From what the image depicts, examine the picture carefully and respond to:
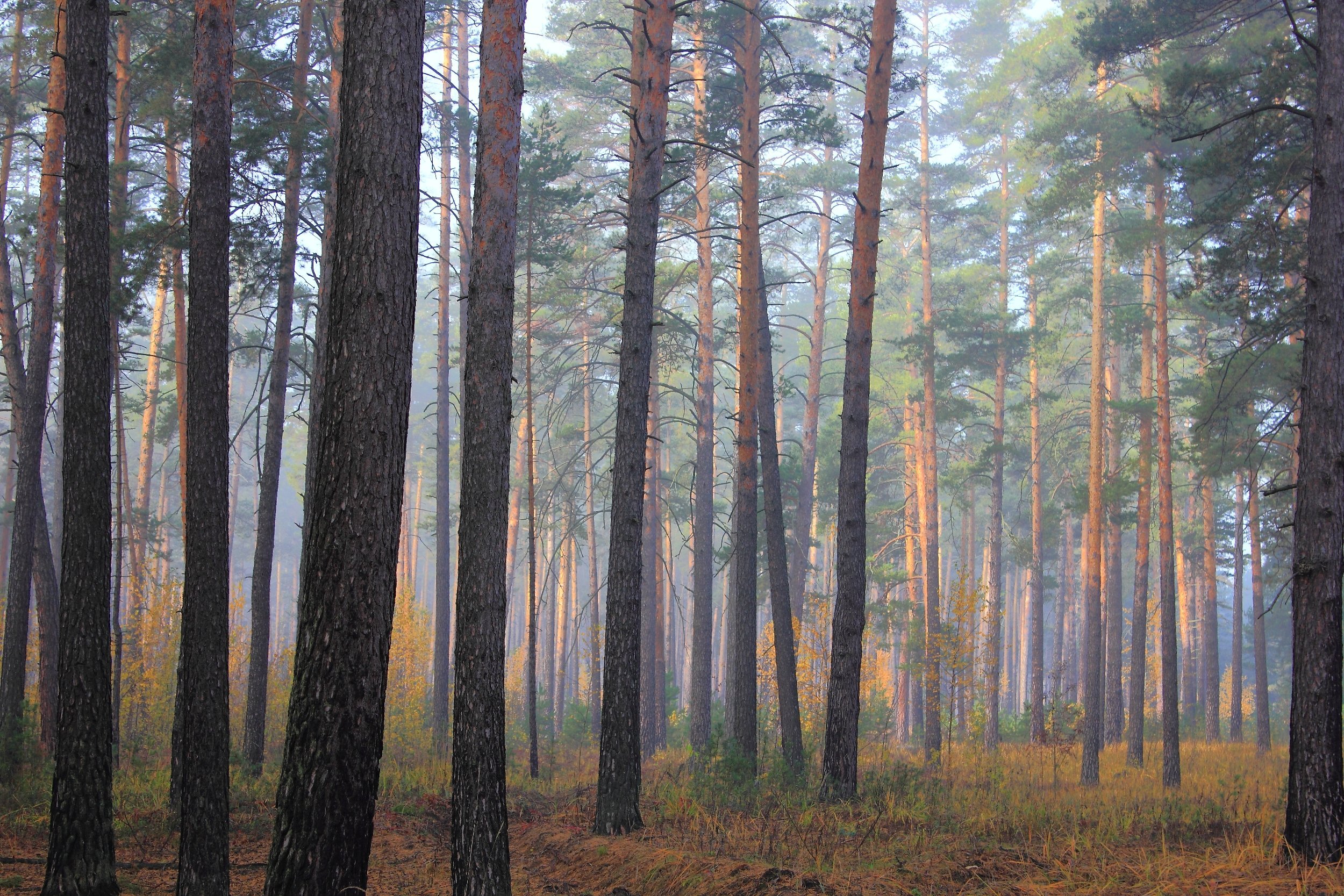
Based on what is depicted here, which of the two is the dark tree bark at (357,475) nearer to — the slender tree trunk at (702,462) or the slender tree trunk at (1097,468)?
the slender tree trunk at (702,462)

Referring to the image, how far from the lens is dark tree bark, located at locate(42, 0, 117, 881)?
237 inches

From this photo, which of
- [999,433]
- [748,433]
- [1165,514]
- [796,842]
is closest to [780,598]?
[748,433]

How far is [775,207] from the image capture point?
2714 centimetres

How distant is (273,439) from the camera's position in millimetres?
13344

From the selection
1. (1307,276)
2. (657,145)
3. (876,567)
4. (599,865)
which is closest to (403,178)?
(657,145)

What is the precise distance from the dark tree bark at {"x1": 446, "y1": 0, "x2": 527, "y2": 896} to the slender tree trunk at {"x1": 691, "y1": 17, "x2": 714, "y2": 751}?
31.2 ft

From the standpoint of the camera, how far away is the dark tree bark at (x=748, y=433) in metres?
12.7

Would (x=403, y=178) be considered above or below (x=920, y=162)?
below

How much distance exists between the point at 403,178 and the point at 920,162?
72.0 ft

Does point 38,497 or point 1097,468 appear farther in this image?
point 1097,468

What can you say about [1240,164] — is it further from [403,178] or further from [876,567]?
[876,567]

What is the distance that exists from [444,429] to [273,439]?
7.25m

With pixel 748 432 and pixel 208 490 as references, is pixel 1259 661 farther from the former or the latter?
pixel 208 490

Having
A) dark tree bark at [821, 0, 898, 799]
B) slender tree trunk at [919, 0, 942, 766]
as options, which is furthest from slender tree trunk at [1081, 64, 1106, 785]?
dark tree bark at [821, 0, 898, 799]
